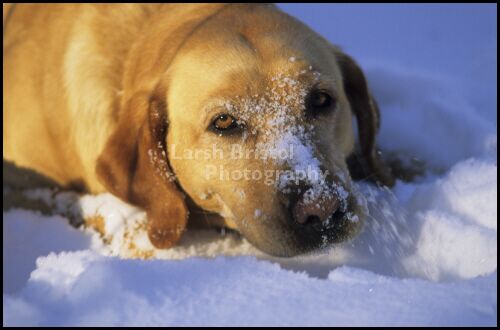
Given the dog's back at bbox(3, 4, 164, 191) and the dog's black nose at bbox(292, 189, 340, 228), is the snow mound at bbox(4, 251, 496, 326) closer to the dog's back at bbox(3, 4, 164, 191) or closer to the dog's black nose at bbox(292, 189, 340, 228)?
the dog's black nose at bbox(292, 189, 340, 228)

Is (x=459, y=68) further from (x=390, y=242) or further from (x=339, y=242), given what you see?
(x=339, y=242)

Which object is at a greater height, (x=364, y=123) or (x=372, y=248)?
(x=364, y=123)

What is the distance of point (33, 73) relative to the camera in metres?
3.54

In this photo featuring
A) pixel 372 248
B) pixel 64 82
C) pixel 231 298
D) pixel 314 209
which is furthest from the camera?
pixel 64 82

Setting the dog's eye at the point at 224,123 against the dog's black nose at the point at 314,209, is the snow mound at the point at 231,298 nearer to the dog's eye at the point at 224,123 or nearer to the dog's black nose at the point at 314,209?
the dog's black nose at the point at 314,209

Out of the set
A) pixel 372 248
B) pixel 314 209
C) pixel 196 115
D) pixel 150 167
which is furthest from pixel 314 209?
pixel 150 167

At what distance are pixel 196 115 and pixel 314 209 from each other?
2.56 feet

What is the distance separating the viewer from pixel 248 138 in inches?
101

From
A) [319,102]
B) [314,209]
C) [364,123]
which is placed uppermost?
[319,102]

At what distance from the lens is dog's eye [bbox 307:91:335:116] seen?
2.65m

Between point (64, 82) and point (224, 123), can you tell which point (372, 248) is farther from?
point (64, 82)

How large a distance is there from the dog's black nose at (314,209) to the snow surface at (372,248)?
22 centimetres

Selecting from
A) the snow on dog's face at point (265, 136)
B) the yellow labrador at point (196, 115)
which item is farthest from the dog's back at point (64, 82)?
the snow on dog's face at point (265, 136)

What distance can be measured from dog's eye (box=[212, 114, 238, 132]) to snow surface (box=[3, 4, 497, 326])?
1.90 ft
